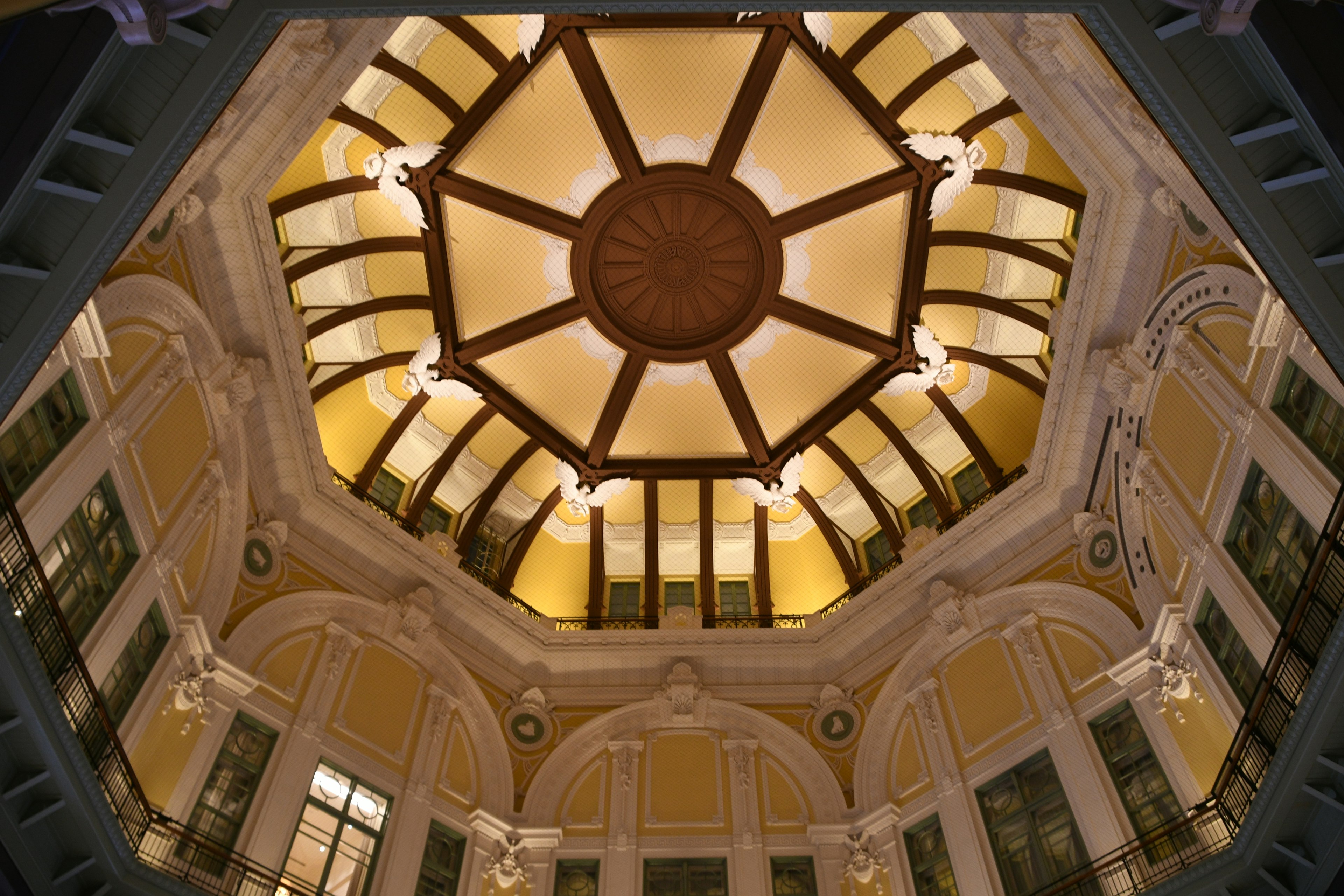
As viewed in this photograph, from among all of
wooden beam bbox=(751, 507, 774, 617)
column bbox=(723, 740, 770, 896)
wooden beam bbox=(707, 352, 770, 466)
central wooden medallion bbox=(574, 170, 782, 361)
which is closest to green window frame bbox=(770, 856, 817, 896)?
column bbox=(723, 740, 770, 896)

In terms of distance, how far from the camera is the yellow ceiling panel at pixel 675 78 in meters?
19.5

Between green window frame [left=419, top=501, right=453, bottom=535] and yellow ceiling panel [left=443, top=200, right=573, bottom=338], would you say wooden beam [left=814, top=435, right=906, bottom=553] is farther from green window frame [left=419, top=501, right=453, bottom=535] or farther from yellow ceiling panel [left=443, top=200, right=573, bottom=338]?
green window frame [left=419, top=501, right=453, bottom=535]

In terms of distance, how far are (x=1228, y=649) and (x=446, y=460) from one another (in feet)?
50.8

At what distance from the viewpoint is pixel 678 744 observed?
21672mm

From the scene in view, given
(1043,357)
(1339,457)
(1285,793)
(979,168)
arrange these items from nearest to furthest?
(1285,793), (1339,457), (979,168), (1043,357)

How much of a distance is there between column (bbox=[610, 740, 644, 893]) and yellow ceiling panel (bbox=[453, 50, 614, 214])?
11244 millimetres

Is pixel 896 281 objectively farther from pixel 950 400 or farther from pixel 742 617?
pixel 742 617

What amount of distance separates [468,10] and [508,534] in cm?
1577

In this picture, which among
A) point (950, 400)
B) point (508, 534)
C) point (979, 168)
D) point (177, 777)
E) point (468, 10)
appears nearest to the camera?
point (468, 10)

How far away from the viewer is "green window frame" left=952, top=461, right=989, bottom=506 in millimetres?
22547

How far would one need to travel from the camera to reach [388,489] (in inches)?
902

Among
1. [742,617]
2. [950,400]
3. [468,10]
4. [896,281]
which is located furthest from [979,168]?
[468,10]

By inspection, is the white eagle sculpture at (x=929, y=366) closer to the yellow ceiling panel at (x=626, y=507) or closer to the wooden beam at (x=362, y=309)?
the yellow ceiling panel at (x=626, y=507)

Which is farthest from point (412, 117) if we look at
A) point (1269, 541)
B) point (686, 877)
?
point (1269, 541)
